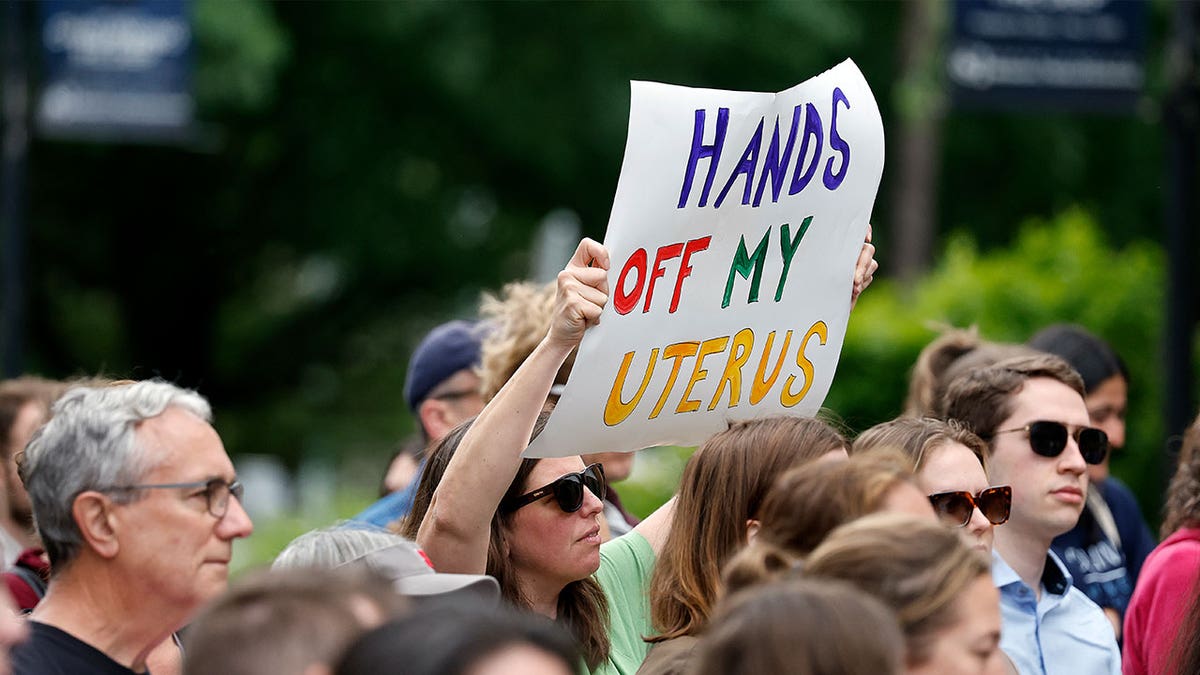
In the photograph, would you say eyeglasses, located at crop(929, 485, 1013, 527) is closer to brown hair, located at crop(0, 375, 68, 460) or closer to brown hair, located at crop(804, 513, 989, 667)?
brown hair, located at crop(804, 513, 989, 667)

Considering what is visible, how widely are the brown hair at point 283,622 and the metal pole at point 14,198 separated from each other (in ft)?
24.6

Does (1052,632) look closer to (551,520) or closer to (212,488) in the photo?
(551,520)

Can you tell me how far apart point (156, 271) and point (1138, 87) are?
12.5 meters

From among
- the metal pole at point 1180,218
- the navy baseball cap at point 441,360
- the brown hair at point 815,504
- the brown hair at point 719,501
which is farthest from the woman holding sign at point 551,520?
the metal pole at point 1180,218

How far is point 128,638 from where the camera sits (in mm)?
3346

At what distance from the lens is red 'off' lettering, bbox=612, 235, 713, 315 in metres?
3.82

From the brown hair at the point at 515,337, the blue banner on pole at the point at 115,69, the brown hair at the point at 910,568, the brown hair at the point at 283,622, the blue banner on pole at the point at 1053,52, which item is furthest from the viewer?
the blue banner on pole at the point at 115,69

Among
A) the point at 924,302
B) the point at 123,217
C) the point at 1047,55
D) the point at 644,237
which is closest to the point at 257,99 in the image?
the point at 123,217

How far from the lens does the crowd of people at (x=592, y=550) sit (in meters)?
2.48

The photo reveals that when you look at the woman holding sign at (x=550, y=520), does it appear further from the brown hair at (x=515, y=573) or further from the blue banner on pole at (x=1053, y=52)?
the blue banner on pole at (x=1053, y=52)

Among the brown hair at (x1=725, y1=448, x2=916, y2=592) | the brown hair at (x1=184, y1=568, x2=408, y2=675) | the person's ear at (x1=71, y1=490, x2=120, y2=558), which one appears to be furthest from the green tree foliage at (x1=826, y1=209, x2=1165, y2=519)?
the brown hair at (x1=184, y1=568, x2=408, y2=675)

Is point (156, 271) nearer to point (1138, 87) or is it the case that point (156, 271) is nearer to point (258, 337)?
point (258, 337)

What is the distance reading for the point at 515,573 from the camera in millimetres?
3959

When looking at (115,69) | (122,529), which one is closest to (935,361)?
(122,529)
